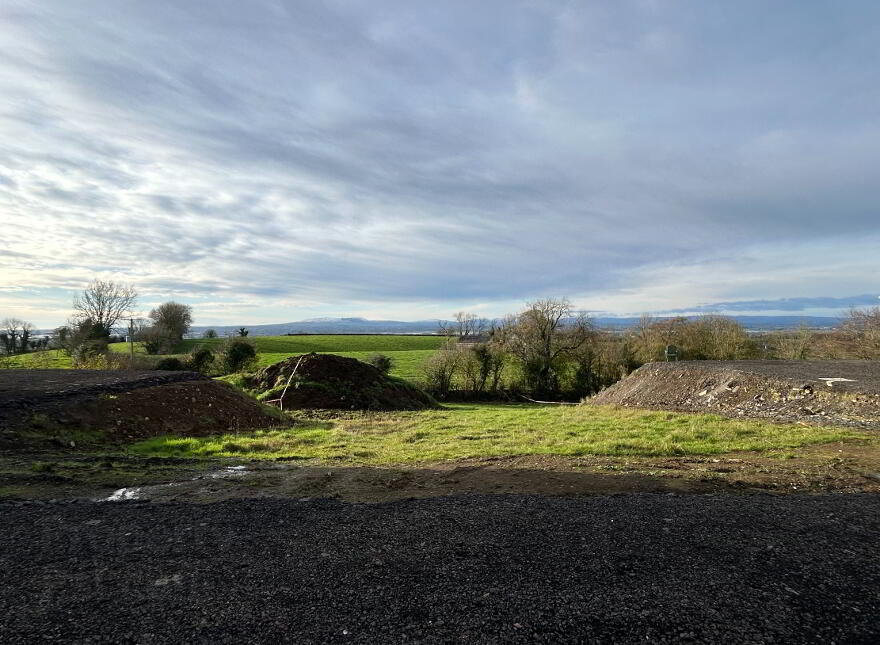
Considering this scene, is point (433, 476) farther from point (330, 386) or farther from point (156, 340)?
point (156, 340)

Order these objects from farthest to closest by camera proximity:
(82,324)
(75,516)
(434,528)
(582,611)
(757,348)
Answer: (82,324)
(757,348)
(75,516)
(434,528)
(582,611)

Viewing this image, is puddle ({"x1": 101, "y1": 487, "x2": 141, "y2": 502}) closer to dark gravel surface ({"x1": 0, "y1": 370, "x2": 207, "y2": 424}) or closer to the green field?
dark gravel surface ({"x1": 0, "y1": 370, "x2": 207, "y2": 424})

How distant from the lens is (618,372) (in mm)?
45344

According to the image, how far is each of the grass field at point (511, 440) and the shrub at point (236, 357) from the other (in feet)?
80.9

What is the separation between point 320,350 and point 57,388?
58.3 m

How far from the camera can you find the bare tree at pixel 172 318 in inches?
2726

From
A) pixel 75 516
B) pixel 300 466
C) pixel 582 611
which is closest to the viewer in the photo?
pixel 582 611

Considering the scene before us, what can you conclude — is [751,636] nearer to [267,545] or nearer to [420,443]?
[267,545]

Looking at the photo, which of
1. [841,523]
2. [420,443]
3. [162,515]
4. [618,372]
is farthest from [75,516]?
[618,372]

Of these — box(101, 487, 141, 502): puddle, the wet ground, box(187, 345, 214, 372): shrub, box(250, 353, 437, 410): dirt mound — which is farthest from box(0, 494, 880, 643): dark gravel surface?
box(187, 345, 214, 372): shrub

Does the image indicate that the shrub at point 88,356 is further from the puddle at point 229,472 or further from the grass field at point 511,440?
the puddle at point 229,472

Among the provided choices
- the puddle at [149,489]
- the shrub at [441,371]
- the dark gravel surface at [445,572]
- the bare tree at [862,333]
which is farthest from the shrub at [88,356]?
the bare tree at [862,333]

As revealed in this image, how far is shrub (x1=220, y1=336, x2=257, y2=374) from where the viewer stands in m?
39.2

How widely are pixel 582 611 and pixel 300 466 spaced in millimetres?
7064
